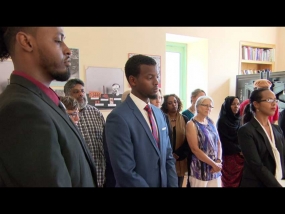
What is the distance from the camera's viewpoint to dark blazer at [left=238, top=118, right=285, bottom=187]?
5.05ft

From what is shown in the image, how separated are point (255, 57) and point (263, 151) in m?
4.02

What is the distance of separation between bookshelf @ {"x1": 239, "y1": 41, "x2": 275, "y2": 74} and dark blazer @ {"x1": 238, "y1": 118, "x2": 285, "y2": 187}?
11.8 ft

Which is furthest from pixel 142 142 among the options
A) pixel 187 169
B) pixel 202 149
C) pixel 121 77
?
pixel 121 77

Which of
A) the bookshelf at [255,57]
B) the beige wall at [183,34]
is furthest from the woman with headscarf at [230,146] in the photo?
the bookshelf at [255,57]

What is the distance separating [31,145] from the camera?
0.53m

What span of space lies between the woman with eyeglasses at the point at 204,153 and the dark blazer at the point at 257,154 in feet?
2.31

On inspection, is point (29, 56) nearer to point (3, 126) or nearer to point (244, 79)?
point (3, 126)

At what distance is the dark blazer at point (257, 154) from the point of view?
1.54 meters

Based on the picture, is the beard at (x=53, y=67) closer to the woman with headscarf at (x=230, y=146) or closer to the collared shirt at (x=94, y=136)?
the collared shirt at (x=94, y=136)

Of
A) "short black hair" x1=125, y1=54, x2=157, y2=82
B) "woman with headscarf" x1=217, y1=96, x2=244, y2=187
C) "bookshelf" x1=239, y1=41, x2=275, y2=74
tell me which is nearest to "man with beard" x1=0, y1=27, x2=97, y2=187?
"short black hair" x1=125, y1=54, x2=157, y2=82

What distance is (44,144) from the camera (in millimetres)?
546

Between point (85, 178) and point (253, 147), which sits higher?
point (85, 178)

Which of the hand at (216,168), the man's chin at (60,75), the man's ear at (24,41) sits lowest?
the hand at (216,168)
